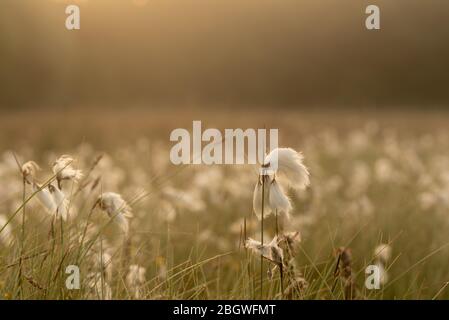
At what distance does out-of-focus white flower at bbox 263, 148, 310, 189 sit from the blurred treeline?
21.1m

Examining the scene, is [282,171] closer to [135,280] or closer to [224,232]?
[135,280]

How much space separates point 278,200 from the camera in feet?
7.08

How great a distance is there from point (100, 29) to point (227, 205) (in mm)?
28621

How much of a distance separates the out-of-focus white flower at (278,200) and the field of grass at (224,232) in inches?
3.7

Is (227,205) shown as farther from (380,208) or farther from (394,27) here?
(394,27)

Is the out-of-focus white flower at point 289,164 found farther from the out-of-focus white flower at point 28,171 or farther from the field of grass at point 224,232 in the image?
the out-of-focus white flower at point 28,171

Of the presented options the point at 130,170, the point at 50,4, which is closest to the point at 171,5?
the point at 50,4

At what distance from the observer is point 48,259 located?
8.34ft

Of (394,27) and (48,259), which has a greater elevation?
(394,27)

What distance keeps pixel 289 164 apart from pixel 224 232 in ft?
12.8


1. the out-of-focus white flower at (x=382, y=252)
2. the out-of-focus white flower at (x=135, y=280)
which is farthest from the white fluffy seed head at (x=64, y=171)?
the out-of-focus white flower at (x=382, y=252)

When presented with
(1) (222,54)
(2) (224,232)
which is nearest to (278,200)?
(2) (224,232)
